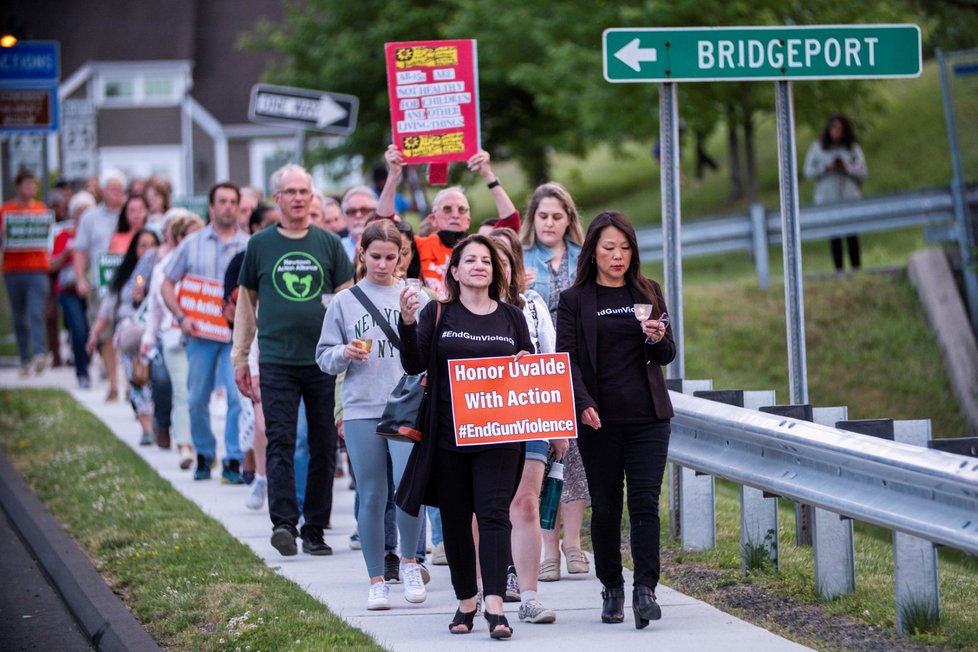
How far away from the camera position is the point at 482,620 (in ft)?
26.8

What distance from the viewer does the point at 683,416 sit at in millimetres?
9047

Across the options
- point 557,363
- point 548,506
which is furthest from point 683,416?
point 557,363

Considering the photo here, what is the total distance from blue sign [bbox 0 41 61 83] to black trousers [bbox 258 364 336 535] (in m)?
12.9

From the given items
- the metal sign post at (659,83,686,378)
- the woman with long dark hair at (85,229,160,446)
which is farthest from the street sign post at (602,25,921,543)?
the woman with long dark hair at (85,229,160,446)

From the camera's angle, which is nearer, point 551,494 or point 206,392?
point 551,494

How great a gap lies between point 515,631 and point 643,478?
0.93m

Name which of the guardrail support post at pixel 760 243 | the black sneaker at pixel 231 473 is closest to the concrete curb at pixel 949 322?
the guardrail support post at pixel 760 243

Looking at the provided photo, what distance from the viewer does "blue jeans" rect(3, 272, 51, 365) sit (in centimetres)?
2097

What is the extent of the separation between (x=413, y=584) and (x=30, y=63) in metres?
15.2

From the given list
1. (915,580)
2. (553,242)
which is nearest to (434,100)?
(553,242)

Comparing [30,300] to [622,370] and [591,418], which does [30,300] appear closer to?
[622,370]

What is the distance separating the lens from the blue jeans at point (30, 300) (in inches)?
826

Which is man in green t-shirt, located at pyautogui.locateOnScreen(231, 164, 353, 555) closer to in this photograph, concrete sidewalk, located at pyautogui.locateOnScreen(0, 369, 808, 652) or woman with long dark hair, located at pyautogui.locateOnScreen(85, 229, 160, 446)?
concrete sidewalk, located at pyautogui.locateOnScreen(0, 369, 808, 652)

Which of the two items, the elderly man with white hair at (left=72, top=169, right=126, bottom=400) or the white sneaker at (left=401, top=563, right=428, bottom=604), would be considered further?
the elderly man with white hair at (left=72, top=169, right=126, bottom=400)
